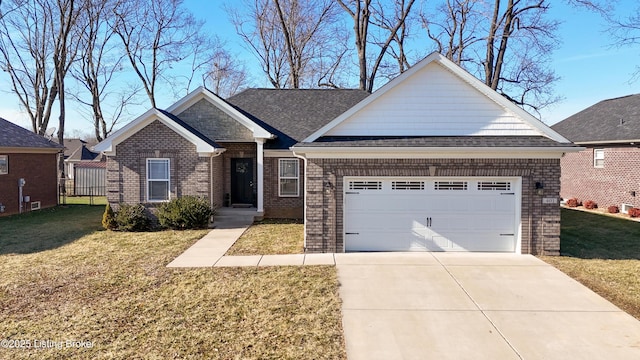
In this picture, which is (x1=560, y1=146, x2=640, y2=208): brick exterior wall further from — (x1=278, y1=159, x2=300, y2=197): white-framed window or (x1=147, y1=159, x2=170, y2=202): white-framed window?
(x1=147, y1=159, x2=170, y2=202): white-framed window

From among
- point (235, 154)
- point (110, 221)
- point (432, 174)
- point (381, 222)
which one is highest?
point (235, 154)

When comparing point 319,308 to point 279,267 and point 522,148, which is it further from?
point 522,148

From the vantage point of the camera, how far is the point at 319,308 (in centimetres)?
664

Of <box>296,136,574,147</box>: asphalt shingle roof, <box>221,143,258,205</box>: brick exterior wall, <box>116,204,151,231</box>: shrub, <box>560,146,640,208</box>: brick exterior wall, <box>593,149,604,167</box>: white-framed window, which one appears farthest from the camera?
<box>593,149,604,167</box>: white-framed window

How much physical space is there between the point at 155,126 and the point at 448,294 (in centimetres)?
1149

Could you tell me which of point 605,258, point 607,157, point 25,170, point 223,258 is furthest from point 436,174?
point 25,170

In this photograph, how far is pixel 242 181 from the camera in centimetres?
1730

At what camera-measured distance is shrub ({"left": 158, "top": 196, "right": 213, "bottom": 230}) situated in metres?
13.4

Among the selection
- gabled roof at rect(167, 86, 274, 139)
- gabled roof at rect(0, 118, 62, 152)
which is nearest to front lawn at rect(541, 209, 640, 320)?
gabled roof at rect(167, 86, 274, 139)

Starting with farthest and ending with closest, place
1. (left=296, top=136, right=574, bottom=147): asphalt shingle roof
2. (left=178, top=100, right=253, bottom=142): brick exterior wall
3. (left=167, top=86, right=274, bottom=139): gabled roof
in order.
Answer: (left=178, top=100, right=253, bottom=142): brick exterior wall → (left=167, top=86, right=274, bottom=139): gabled roof → (left=296, top=136, right=574, bottom=147): asphalt shingle roof

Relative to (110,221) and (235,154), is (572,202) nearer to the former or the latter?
(235,154)

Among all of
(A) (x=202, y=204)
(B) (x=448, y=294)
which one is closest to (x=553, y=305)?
(B) (x=448, y=294)

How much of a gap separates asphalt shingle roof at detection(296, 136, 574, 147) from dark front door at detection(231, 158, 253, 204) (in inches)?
293

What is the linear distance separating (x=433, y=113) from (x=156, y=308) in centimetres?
823
